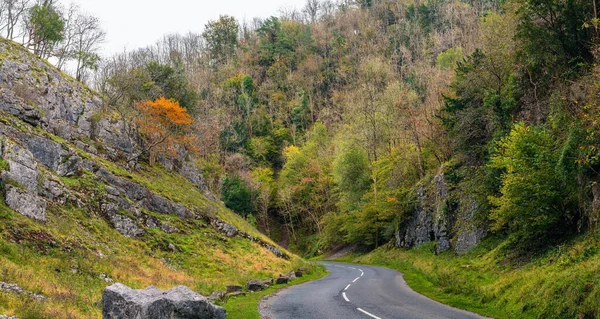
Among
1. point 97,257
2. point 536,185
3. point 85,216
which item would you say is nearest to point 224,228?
point 85,216

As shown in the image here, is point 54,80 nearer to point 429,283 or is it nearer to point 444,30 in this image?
point 429,283

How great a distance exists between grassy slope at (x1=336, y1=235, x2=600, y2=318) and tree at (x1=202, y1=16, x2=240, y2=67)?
98.3 m

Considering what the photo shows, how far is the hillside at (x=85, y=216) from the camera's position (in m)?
13.1

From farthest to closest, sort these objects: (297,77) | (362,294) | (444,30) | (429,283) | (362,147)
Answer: (297,77) < (444,30) < (362,147) < (429,283) < (362,294)

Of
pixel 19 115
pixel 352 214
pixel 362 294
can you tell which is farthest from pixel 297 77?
pixel 362 294

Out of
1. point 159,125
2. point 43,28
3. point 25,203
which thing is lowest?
point 25,203

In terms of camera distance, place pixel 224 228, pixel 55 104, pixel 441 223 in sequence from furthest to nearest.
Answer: pixel 224 228, pixel 441 223, pixel 55 104

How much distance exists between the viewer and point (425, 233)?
118ft

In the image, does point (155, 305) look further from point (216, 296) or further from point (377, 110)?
point (377, 110)

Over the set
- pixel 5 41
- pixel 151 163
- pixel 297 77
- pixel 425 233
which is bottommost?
pixel 425 233

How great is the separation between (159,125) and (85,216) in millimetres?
18783

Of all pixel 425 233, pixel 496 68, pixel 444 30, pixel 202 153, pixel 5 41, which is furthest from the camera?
pixel 444 30

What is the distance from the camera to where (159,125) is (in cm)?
3828

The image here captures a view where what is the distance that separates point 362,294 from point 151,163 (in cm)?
2827
